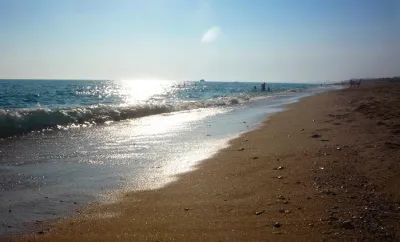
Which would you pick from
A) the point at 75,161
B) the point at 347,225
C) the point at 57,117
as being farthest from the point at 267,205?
the point at 57,117

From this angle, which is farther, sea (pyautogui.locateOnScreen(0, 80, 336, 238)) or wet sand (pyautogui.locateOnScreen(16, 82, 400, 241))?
sea (pyautogui.locateOnScreen(0, 80, 336, 238))

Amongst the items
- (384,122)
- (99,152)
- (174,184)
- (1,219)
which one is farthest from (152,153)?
(384,122)

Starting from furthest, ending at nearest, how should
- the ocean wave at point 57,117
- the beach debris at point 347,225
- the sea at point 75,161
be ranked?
the ocean wave at point 57,117 < the sea at point 75,161 < the beach debris at point 347,225

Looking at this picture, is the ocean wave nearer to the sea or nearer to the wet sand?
the sea

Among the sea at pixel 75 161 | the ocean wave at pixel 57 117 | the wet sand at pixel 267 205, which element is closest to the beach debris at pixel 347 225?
the wet sand at pixel 267 205

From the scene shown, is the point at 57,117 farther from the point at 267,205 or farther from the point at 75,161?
the point at 267,205

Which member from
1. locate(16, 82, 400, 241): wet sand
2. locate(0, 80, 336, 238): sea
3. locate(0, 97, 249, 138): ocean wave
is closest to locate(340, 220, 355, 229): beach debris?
locate(16, 82, 400, 241): wet sand

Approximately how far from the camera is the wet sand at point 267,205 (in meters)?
4.04

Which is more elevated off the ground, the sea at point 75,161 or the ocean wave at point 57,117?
the ocean wave at point 57,117

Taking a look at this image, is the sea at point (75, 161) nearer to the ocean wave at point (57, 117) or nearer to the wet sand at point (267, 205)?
the ocean wave at point (57, 117)

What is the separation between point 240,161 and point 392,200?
3595 millimetres

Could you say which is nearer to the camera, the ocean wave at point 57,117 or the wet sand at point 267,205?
the wet sand at point 267,205

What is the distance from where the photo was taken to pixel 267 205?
4.87 metres

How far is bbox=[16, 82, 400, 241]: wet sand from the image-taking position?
404 cm
